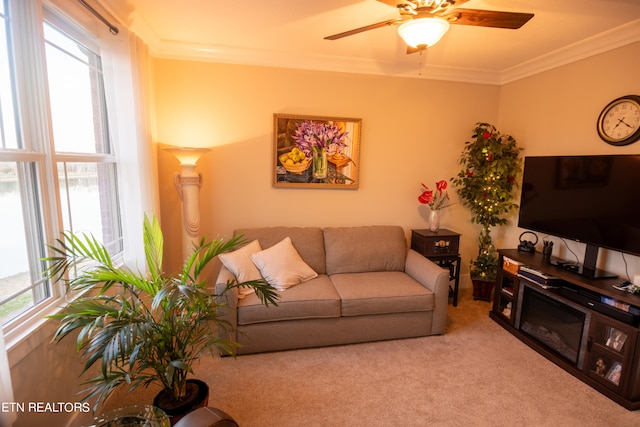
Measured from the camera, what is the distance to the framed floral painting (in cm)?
329

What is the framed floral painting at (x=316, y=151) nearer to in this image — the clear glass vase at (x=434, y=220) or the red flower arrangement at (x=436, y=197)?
the red flower arrangement at (x=436, y=197)

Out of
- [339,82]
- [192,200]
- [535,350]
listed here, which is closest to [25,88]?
[192,200]

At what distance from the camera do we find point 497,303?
10.3ft

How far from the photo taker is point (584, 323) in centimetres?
232

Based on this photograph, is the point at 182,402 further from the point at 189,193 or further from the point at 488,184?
the point at 488,184

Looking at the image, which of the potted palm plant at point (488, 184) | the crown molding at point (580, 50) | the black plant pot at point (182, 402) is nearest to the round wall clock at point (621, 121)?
the crown molding at point (580, 50)

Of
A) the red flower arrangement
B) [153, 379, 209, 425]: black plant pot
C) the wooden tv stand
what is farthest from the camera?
the red flower arrangement

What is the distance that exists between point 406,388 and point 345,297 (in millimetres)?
783

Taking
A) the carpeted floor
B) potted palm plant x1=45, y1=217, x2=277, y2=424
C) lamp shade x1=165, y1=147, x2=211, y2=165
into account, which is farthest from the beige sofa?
lamp shade x1=165, y1=147, x2=211, y2=165

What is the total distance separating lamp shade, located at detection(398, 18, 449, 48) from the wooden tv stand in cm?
206

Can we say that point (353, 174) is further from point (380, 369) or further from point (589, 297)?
point (589, 297)

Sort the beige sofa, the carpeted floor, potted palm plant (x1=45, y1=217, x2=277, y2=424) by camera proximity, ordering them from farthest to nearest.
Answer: the beige sofa
the carpeted floor
potted palm plant (x1=45, y1=217, x2=277, y2=424)

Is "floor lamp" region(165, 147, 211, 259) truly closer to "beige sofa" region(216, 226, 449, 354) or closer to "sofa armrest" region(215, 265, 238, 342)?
"beige sofa" region(216, 226, 449, 354)

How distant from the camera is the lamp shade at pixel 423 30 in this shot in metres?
1.66
